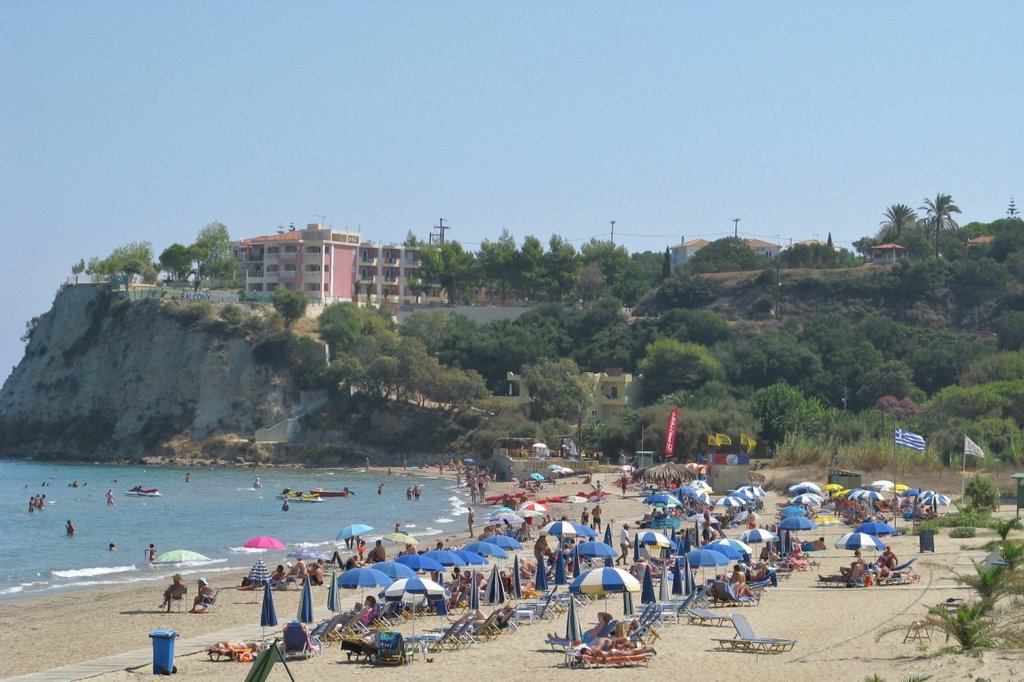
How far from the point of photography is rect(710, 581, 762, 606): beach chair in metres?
23.1

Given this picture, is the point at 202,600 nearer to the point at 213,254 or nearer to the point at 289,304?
the point at 289,304

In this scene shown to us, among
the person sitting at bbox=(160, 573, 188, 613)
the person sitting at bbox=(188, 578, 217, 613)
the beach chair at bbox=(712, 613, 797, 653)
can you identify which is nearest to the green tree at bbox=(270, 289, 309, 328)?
the person sitting at bbox=(160, 573, 188, 613)

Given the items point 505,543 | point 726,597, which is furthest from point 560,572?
point 726,597

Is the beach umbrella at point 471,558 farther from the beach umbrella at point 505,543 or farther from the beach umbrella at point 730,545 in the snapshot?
the beach umbrella at point 730,545

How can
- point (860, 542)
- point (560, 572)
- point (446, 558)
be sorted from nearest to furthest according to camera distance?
point (446, 558) < point (560, 572) < point (860, 542)

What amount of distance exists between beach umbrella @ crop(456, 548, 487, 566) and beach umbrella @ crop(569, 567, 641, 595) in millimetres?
4738

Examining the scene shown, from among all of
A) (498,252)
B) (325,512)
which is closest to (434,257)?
(498,252)

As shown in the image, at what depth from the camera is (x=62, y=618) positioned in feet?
83.8

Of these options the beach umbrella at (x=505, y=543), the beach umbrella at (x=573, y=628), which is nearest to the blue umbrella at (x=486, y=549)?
the beach umbrella at (x=505, y=543)

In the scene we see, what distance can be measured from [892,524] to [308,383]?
58.0 m

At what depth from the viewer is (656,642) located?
1925cm

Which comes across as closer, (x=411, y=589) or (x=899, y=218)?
(x=411, y=589)

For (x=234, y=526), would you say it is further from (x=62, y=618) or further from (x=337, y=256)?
(x=337, y=256)

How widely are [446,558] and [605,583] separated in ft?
16.9
